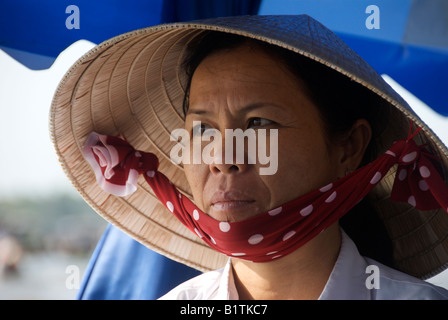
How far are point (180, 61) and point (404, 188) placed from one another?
771 millimetres

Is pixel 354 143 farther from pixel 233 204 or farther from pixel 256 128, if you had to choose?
pixel 233 204

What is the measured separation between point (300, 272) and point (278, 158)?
31 cm

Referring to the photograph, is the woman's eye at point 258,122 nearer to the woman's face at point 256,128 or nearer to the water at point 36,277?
the woman's face at point 256,128

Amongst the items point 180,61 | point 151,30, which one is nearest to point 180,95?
point 180,61

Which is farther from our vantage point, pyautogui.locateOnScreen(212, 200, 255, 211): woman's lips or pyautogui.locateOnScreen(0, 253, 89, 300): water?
pyautogui.locateOnScreen(0, 253, 89, 300): water

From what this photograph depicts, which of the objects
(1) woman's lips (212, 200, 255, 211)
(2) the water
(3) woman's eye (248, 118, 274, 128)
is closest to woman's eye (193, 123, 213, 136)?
(3) woman's eye (248, 118, 274, 128)

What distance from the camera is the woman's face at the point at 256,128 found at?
1195 millimetres

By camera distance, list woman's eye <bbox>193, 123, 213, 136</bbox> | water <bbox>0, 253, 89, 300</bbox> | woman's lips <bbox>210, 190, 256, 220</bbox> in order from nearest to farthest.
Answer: woman's lips <bbox>210, 190, 256, 220</bbox>
woman's eye <bbox>193, 123, 213, 136</bbox>
water <bbox>0, 253, 89, 300</bbox>

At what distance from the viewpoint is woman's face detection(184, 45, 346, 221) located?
1.20m

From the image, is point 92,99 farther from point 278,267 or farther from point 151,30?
point 278,267

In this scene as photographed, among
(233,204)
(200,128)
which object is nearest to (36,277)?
(200,128)

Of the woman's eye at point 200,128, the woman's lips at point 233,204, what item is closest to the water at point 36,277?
the woman's eye at point 200,128

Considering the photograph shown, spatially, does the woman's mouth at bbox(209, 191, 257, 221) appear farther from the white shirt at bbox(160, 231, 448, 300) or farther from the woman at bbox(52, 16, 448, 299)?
the white shirt at bbox(160, 231, 448, 300)
